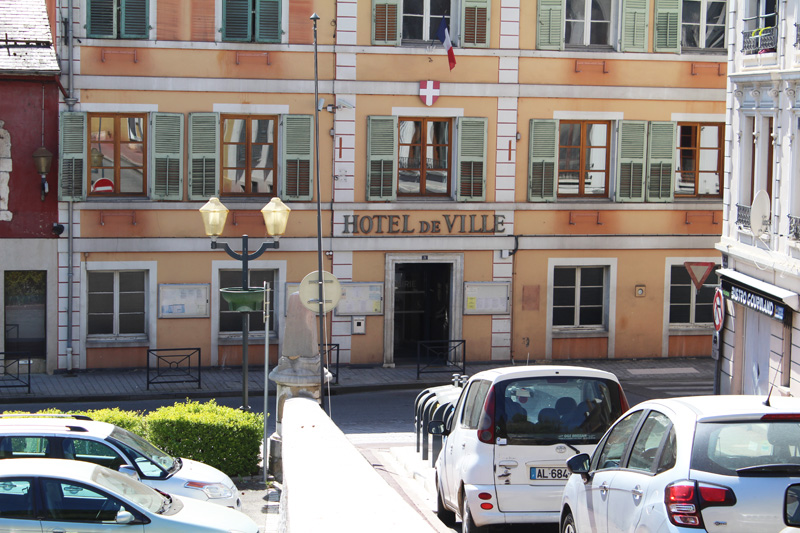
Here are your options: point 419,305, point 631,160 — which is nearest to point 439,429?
point 419,305

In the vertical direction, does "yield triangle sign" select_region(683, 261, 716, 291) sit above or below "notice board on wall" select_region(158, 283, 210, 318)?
above

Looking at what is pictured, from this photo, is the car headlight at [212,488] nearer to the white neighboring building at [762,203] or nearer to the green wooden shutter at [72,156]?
the white neighboring building at [762,203]

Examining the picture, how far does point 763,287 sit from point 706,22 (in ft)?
28.2

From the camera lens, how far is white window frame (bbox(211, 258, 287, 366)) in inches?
949

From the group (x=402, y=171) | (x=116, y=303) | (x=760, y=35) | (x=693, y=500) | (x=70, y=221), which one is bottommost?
(x=116, y=303)

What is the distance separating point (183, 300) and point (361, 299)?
3753 millimetres

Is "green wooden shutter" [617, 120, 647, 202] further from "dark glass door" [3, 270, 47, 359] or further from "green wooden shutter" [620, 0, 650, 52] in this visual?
→ "dark glass door" [3, 270, 47, 359]

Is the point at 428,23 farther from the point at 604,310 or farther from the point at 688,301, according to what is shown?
the point at 688,301

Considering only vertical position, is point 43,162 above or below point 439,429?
above

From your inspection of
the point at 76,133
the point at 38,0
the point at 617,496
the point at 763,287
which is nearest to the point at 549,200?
the point at 763,287

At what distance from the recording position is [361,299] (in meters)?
24.7

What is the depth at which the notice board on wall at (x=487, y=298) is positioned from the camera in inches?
992

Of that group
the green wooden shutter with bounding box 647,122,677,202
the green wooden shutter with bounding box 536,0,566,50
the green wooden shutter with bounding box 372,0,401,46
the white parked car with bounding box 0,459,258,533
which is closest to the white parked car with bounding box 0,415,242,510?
the white parked car with bounding box 0,459,258,533

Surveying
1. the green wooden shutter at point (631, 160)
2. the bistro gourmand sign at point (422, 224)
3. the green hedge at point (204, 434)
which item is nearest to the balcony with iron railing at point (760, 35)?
the green wooden shutter at point (631, 160)
